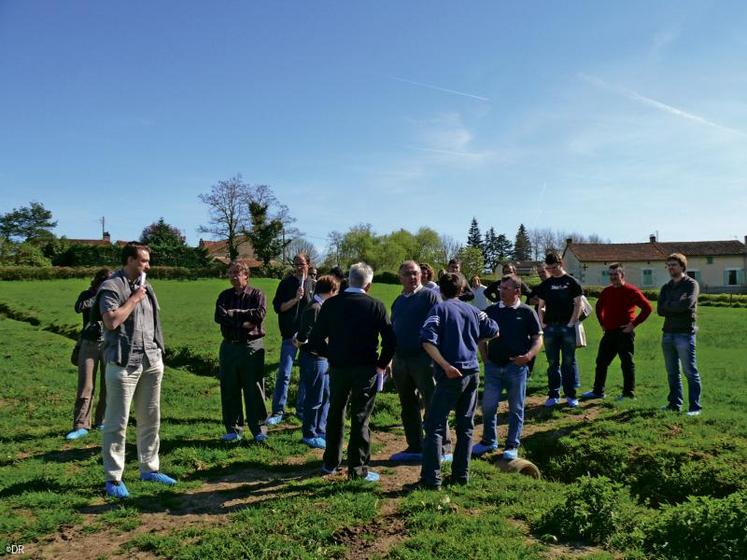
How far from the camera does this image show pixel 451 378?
5.61m

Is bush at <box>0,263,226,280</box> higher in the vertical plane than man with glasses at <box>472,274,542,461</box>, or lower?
higher

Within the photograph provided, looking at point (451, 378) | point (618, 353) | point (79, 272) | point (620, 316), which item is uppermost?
point (79, 272)

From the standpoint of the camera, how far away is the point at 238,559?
13.6 feet

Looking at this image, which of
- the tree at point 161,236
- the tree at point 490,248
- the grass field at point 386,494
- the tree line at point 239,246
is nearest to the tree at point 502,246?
the tree at point 490,248

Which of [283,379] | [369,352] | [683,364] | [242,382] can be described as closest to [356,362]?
[369,352]

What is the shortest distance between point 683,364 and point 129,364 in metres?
8.21

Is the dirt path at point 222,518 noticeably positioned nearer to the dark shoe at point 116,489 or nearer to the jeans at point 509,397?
the dark shoe at point 116,489

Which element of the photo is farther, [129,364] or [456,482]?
[456,482]

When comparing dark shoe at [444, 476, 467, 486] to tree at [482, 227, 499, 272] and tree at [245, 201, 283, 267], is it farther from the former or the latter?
tree at [482, 227, 499, 272]

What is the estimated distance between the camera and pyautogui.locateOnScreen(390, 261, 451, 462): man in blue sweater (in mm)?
6602

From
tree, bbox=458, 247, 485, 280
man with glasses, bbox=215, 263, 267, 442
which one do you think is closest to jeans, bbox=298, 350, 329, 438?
man with glasses, bbox=215, 263, 267, 442

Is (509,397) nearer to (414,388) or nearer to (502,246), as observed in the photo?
(414,388)

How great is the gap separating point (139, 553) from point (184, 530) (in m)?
0.41

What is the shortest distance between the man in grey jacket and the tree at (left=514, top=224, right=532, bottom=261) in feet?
406
